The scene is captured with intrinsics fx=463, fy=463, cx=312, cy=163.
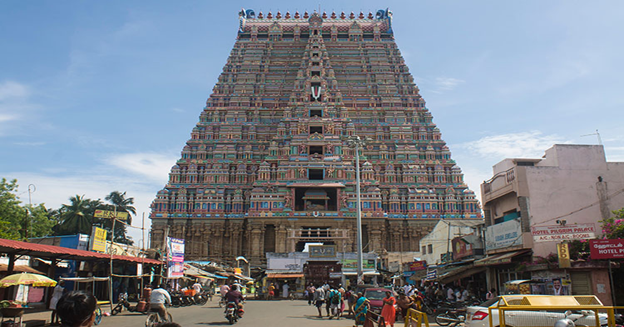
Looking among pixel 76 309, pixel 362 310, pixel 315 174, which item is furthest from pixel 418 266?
pixel 76 309

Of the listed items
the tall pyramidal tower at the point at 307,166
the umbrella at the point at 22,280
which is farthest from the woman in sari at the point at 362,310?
the tall pyramidal tower at the point at 307,166

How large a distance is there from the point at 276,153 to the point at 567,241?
4222cm

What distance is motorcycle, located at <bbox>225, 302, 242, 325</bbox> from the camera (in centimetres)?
1820

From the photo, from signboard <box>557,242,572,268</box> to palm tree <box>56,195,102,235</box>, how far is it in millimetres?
58055

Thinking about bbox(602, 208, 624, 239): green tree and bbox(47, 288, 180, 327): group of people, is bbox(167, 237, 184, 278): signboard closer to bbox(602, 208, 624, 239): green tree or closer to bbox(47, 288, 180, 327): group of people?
bbox(602, 208, 624, 239): green tree

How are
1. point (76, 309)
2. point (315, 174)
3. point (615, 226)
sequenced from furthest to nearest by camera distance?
1. point (315, 174)
2. point (615, 226)
3. point (76, 309)

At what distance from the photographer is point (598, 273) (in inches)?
818

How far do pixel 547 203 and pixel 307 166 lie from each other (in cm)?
3405

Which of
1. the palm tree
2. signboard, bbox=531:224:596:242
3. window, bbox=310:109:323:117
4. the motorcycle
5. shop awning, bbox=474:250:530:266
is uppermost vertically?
window, bbox=310:109:323:117

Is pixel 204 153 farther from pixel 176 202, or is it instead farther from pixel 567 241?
pixel 567 241

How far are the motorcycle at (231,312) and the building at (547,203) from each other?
13.9 m

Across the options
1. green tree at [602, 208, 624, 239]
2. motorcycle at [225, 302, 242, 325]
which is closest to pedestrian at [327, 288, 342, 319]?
motorcycle at [225, 302, 242, 325]

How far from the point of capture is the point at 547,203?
24.6m

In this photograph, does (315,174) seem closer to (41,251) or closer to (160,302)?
(41,251)
